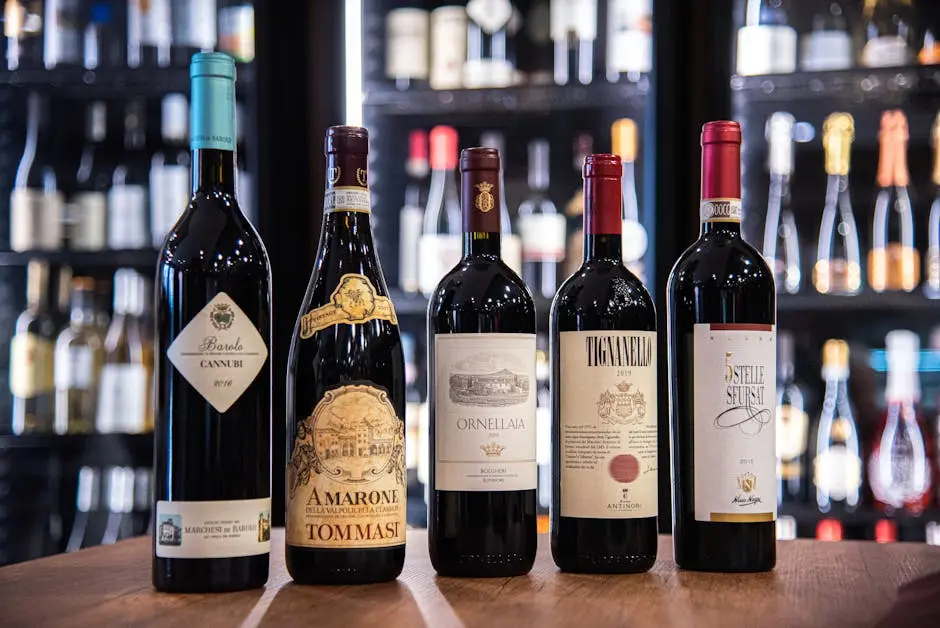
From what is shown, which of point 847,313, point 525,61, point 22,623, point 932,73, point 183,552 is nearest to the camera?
point 22,623

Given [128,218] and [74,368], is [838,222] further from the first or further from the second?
[74,368]

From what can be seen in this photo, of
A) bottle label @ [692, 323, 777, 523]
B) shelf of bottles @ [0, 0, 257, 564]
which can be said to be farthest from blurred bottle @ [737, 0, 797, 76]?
bottle label @ [692, 323, 777, 523]

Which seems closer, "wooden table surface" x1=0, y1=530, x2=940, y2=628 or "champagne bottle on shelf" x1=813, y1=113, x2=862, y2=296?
"wooden table surface" x1=0, y1=530, x2=940, y2=628

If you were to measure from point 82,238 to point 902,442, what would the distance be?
166 cm

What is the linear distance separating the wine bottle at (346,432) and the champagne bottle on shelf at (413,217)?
4.40 ft

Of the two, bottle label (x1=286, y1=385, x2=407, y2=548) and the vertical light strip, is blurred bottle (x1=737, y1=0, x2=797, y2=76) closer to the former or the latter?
the vertical light strip

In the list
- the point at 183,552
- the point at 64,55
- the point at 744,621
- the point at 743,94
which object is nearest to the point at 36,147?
the point at 64,55

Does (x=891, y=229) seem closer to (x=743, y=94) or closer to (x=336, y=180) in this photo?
(x=743, y=94)

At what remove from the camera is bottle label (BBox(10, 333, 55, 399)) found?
231 cm

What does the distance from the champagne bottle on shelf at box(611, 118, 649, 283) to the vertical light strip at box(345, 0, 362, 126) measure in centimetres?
47

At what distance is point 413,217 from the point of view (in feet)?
7.41

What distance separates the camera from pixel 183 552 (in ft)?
2.42

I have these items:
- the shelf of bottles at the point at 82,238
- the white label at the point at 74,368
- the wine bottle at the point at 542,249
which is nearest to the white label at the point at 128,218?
the shelf of bottles at the point at 82,238

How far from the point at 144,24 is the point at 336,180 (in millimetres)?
1694
